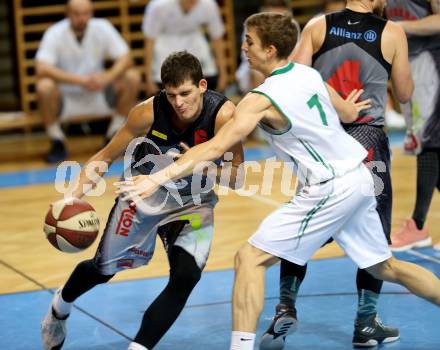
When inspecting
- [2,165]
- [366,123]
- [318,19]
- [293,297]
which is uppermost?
[318,19]

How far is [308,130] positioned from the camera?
3.78 metres

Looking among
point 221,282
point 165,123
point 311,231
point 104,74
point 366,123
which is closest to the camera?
point 311,231

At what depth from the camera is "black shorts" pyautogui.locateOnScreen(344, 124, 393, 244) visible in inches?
172

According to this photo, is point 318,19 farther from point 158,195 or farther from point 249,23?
point 158,195

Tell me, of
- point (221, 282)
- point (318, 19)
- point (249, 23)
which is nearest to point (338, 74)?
point (318, 19)

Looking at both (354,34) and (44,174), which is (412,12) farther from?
(44,174)

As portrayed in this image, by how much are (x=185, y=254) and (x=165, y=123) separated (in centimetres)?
59

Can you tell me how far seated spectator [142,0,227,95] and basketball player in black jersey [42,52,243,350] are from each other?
5.65 m

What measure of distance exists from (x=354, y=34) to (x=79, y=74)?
569cm

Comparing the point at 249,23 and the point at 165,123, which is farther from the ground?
the point at 249,23

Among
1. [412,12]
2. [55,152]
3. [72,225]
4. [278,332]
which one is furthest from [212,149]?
[55,152]

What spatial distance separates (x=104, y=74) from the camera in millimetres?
9625

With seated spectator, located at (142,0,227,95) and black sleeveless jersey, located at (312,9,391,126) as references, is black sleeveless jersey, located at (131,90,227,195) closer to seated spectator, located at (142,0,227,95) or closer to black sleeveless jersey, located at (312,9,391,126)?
black sleeveless jersey, located at (312,9,391,126)

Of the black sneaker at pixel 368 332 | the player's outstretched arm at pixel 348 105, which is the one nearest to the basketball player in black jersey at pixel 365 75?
the black sneaker at pixel 368 332
